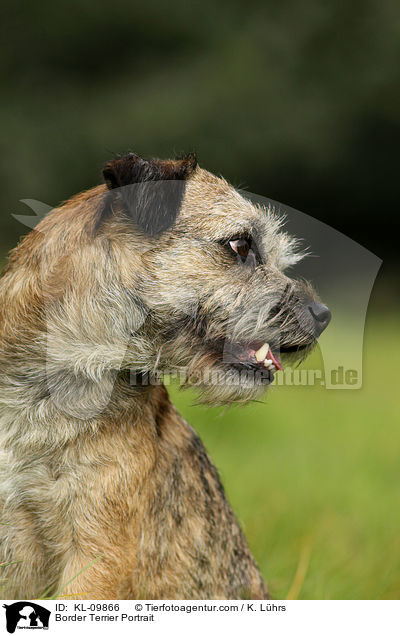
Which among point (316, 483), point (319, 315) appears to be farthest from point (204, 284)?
point (316, 483)

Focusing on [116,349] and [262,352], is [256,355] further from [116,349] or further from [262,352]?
[116,349]

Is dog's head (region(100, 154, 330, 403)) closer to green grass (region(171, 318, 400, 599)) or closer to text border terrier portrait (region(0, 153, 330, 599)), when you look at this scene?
text border terrier portrait (region(0, 153, 330, 599))

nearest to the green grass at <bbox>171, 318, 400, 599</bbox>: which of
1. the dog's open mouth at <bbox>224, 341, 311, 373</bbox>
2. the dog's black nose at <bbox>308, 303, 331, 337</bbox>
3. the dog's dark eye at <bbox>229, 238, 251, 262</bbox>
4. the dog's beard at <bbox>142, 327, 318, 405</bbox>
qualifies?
the dog's beard at <bbox>142, 327, 318, 405</bbox>

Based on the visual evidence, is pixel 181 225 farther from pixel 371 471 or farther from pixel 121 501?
pixel 371 471

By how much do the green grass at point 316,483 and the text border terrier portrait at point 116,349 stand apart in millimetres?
433

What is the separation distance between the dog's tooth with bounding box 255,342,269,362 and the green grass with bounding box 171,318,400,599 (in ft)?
1.28

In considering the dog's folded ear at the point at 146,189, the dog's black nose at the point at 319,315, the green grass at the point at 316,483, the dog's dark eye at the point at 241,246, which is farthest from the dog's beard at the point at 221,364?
the dog's folded ear at the point at 146,189

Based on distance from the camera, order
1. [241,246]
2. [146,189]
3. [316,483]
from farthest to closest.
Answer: [316,483]
[241,246]
[146,189]

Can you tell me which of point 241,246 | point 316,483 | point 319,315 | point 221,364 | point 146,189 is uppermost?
point 146,189

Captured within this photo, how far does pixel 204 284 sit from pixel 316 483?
4.06 m

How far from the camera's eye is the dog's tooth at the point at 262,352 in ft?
10.9

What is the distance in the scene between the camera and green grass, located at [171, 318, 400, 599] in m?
4.76

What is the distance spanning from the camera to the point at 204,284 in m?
3.15

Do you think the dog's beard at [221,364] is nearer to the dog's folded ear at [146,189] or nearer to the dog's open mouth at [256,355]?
the dog's open mouth at [256,355]
